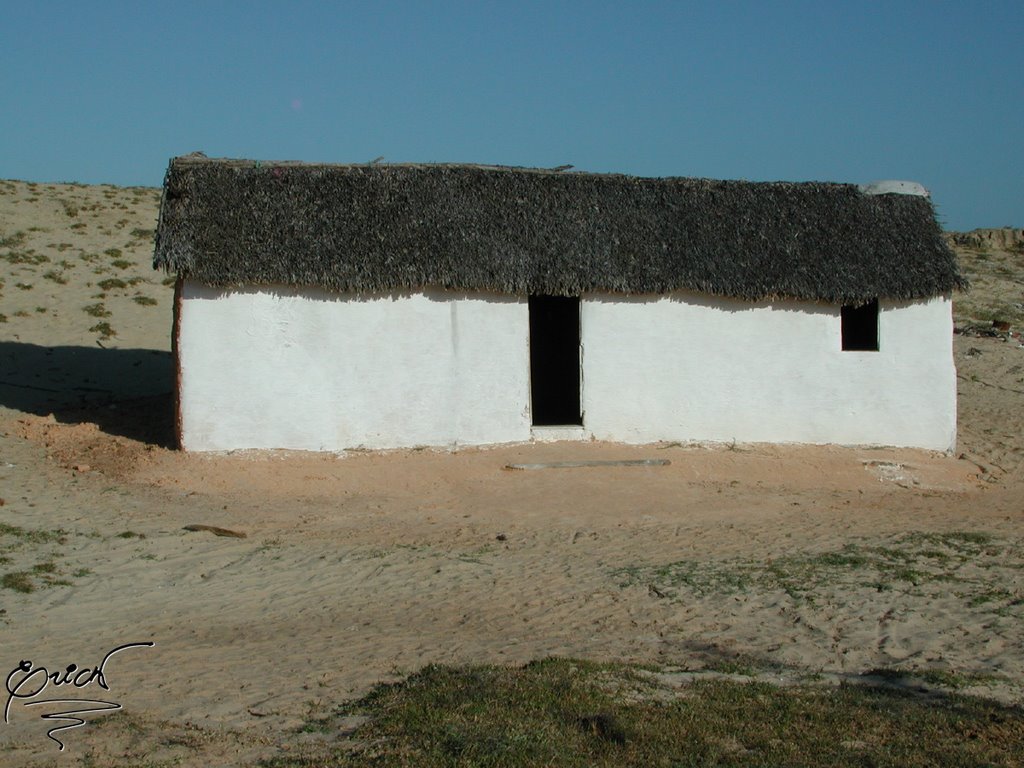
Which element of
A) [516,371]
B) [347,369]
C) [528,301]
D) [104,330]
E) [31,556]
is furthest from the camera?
[104,330]

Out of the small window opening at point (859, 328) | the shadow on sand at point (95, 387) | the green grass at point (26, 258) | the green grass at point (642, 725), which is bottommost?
the green grass at point (642, 725)

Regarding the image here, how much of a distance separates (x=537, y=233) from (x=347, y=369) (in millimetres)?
2978

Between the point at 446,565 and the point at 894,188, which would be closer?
the point at 446,565

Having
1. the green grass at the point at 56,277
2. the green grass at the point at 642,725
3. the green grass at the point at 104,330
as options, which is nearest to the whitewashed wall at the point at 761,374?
the green grass at the point at 642,725

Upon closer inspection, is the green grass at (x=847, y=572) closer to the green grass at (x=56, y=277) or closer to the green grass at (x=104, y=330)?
the green grass at (x=104, y=330)

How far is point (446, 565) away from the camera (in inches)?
384

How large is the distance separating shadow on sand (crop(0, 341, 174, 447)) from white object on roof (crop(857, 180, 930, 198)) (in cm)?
1021

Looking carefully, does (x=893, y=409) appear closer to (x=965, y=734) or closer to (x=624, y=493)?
(x=624, y=493)

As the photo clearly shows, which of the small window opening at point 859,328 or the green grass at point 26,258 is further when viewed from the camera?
the green grass at point 26,258

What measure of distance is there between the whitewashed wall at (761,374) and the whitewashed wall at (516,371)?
18 mm

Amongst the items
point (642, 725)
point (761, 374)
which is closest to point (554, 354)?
point (761, 374)

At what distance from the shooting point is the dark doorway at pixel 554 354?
704 inches

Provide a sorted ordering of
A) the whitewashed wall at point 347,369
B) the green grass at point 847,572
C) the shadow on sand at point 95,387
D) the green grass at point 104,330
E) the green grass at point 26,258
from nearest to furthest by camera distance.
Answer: the green grass at point 847,572, the whitewashed wall at point 347,369, the shadow on sand at point 95,387, the green grass at point 104,330, the green grass at point 26,258

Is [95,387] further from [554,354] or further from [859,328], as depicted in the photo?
[859,328]
